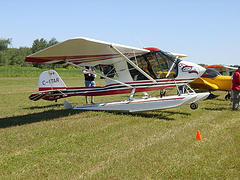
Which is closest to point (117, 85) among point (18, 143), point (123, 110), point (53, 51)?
point (123, 110)

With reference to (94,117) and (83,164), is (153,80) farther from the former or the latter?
(83,164)

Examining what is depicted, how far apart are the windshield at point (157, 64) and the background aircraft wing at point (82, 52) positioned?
32cm

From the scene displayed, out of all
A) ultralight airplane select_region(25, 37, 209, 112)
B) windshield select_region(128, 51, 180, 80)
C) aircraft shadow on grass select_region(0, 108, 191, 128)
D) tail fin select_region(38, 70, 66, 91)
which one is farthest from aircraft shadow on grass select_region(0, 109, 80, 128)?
windshield select_region(128, 51, 180, 80)

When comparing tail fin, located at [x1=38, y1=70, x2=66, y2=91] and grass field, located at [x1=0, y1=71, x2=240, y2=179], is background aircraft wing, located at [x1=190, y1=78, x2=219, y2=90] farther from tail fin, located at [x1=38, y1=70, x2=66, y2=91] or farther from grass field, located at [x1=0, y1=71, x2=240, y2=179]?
tail fin, located at [x1=38, y1=70, x2=66, y2=91]

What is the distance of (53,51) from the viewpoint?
7.74 metres

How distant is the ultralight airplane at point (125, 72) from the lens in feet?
25.9

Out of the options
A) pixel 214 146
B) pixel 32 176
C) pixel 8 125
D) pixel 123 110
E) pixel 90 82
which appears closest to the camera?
pixel 32 176

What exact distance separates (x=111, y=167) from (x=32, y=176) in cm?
128

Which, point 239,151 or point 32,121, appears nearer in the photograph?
point 239,151

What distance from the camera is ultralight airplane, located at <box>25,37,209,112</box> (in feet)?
25.9

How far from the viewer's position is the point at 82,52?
331 inches

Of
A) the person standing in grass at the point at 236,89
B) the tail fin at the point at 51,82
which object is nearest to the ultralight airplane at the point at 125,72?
the tail fin at the point at 51,82

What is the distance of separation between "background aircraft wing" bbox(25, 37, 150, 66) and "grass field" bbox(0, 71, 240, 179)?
2293mm

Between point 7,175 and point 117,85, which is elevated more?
point 117,85
